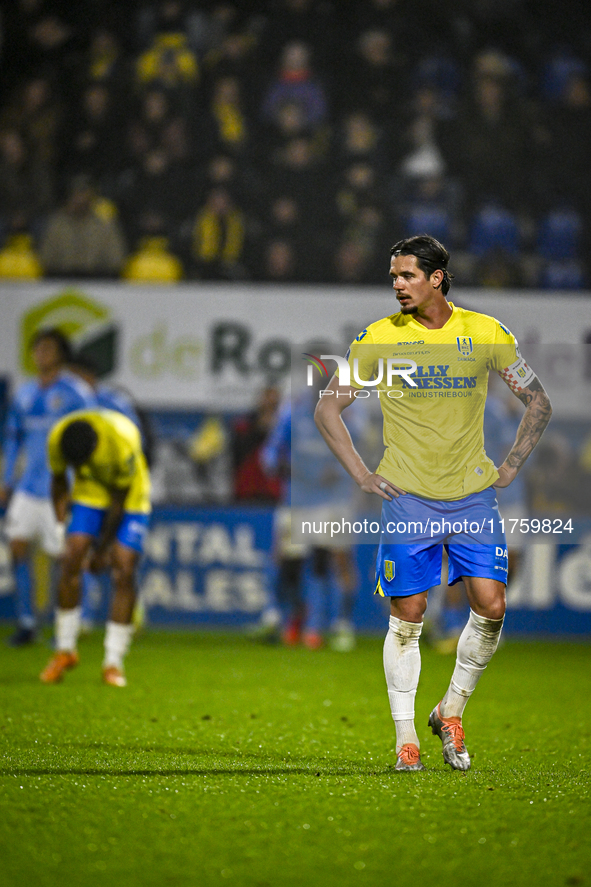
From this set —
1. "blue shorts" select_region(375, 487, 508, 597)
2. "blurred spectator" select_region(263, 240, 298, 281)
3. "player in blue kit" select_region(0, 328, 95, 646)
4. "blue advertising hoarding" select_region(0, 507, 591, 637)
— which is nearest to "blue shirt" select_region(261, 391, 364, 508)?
"blue advertising hoarding" select_region(0, 507, 591, 637)

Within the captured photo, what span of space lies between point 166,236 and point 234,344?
8.09 feet

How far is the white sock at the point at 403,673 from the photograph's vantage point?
4.11 meters

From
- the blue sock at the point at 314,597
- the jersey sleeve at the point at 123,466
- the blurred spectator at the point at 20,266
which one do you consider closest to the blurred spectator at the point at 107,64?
the blurred spectator at the point at 20,266

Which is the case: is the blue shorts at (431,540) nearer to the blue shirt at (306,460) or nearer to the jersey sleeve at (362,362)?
the jersey sleeve at (362,362)

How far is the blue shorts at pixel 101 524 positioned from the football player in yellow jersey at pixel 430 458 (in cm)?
262

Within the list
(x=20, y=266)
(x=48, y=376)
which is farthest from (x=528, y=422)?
(x=20, y=266)

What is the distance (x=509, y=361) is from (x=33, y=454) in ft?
19.1

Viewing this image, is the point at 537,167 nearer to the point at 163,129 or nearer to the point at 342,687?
the point at 163,129

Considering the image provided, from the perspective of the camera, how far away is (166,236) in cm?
1253

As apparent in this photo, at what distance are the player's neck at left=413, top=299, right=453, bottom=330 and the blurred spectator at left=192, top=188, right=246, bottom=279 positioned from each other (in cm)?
823

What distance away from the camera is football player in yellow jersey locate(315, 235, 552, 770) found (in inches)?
161

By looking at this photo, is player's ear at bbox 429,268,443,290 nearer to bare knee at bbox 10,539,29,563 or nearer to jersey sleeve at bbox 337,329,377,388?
jersey sleeve at bbox 337,329,377,388

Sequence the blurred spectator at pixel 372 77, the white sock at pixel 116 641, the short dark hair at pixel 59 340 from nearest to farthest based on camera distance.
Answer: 1. the white sock at pixel 116 641
2. the short dark hair at pixel 59 340
3. the blurred spectator at pixel 372 77

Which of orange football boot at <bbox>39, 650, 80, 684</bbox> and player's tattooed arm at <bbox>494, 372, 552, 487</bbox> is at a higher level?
player's tattooed arm at <bbox>494, 372, 552, 487</bbox>
